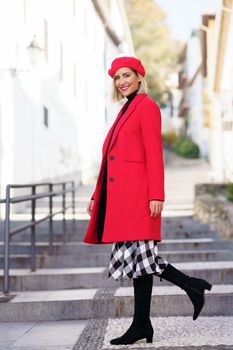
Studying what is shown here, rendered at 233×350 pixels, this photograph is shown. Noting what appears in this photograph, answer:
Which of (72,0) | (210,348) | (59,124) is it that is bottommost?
(210,348)

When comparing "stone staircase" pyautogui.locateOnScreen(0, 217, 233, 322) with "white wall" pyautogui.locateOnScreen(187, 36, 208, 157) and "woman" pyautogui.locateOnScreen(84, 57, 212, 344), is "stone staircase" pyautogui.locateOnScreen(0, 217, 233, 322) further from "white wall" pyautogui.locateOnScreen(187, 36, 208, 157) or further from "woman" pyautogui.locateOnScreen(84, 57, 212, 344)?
"white wall" pyautogui.locateOnScreen(187, 36, 208, 157)

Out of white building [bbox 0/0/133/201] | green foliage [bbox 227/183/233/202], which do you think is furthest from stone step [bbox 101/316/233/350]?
white building [bbox 0/0/133/201]

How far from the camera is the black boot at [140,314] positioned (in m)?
4.42

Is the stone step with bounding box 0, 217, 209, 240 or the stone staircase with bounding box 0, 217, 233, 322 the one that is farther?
the stone step with bounding box 0, 217, 209, 240

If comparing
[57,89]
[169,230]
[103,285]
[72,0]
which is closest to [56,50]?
[57,89]

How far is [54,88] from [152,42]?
2494 cm

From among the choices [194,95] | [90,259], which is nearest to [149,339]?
[90,259]

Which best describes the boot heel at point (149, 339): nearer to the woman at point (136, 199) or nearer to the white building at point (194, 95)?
the woman at point (136, 199)

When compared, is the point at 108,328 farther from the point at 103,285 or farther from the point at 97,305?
the point at 103,285

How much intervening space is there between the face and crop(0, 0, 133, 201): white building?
896 centimetres

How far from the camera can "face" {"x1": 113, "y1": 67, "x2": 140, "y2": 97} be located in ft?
14.8

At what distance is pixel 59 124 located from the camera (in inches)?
805

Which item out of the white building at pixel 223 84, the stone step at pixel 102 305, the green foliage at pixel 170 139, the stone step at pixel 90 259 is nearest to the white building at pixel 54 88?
the white building at pixel 223 84

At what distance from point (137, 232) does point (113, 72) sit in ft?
2.98
